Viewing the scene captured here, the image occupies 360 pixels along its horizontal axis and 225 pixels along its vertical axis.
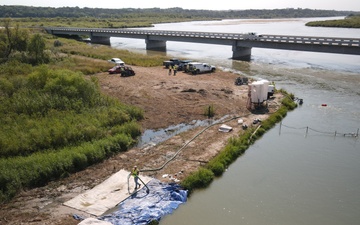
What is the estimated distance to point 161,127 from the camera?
21797mm

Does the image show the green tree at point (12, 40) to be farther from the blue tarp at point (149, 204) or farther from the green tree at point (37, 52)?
the blue tarp at point (149, 204)

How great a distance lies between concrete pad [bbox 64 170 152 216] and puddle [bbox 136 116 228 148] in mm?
4537

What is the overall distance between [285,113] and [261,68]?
21.5 metres

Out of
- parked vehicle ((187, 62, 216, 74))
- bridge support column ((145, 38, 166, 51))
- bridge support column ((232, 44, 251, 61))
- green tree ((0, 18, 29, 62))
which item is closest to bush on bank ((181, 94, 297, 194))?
parked vehicle ((187, 62, 216, 74))

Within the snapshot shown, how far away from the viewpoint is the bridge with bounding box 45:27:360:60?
39.2m

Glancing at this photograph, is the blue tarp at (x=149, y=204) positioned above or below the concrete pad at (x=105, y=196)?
below

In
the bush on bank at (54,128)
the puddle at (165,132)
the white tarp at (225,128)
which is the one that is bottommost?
the puddle at (165,132)

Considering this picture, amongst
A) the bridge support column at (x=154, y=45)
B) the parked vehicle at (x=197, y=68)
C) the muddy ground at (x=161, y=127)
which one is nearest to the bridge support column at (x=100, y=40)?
the bridge support column at (x=154, y=45)

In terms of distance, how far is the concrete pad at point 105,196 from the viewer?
1245 cm

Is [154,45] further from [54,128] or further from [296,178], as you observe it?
[296,178]

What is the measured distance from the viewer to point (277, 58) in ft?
180

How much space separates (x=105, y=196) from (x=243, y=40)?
42.6 metres

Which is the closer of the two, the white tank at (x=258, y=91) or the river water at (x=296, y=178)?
the river water at (x=296, y=178)

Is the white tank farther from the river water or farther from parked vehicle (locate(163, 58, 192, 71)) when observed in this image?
parked vehicle (locate(163, 58, 192, 71))
